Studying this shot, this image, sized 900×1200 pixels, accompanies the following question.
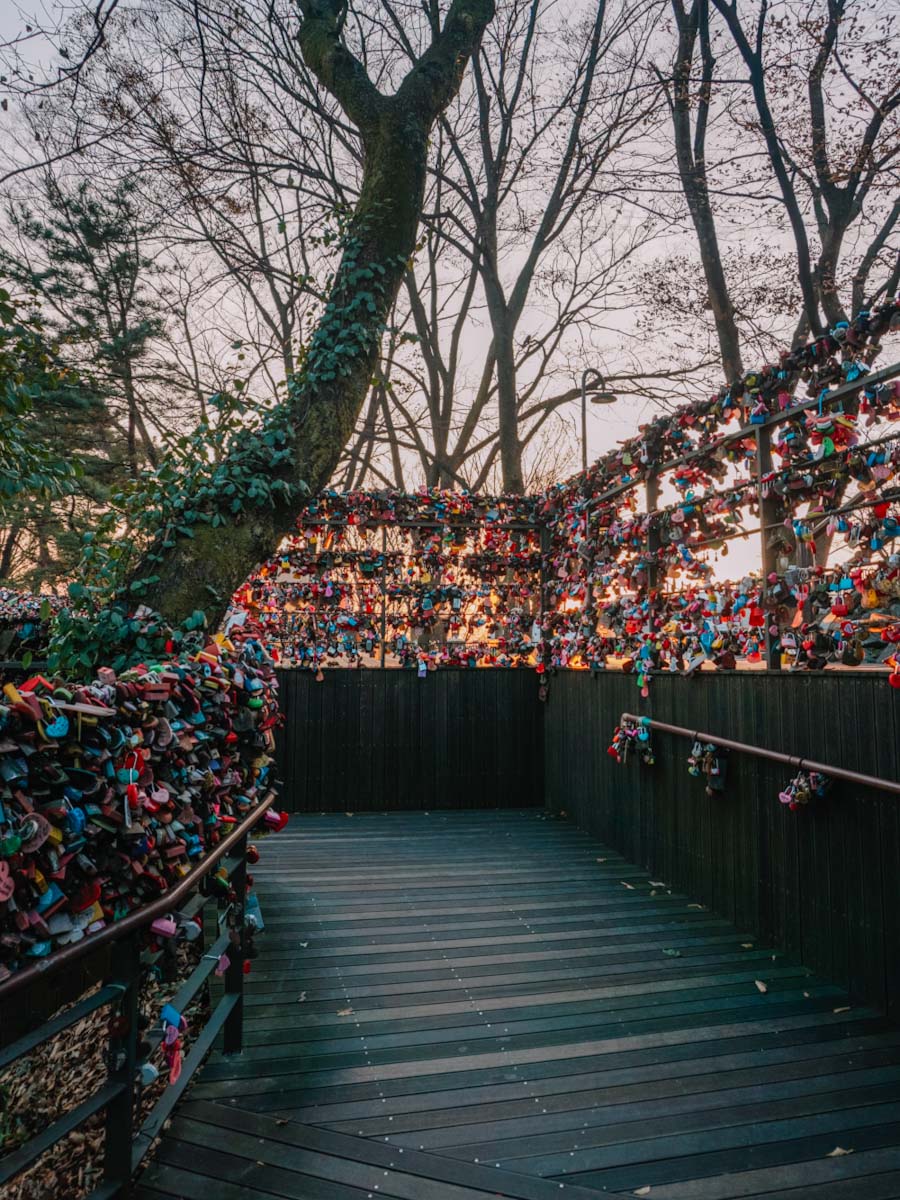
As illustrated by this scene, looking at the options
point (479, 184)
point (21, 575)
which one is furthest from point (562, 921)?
point (21, 575)

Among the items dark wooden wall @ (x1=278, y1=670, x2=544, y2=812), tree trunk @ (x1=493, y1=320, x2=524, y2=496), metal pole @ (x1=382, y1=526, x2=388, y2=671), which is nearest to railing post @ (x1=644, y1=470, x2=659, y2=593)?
dark wooden wall @ (x1=278, y1=670, x2=544, y2=812)

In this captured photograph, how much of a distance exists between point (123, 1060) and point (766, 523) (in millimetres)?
3378

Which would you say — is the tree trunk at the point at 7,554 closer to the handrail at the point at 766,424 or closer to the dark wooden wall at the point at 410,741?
the dark wooden wall at the point at 410,741

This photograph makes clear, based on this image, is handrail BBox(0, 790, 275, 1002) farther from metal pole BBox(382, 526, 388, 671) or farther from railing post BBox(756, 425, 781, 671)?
metal pole BBox(382, 526, 388, 671)

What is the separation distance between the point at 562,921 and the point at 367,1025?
145cm

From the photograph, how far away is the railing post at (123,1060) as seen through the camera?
162 centimetres

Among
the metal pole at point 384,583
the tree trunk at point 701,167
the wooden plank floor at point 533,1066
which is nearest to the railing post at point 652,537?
the wooden plank floor at point 533,1066

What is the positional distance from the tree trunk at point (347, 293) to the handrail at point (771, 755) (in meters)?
→ 2.63

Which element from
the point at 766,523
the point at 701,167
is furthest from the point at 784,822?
the point at 701,167

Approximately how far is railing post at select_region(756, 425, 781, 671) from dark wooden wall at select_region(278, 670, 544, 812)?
352 cm

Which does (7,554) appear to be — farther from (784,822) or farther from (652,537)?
(784,822)

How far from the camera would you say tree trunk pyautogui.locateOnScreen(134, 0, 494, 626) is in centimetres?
407

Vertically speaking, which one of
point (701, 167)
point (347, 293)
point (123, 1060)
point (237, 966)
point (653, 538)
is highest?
point (701, 167)

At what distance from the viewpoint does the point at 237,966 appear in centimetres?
247
